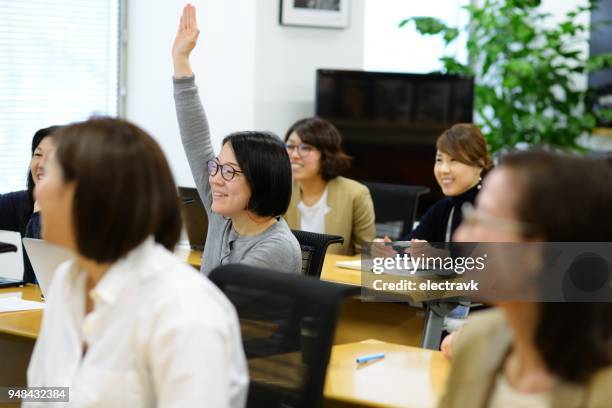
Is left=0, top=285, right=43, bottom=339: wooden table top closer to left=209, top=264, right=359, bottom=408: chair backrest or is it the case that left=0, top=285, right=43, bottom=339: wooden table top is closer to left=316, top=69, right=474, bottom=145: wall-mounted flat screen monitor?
left=209, top=264, right=359, bottom=408: chair backrest

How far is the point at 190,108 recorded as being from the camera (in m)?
2.78

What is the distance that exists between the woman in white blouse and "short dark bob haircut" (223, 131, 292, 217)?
1091mm

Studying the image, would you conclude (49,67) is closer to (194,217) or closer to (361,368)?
(194,217)

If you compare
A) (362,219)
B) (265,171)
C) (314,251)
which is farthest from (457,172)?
(265,171)

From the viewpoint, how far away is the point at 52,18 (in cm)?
492

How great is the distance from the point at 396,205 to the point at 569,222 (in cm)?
327

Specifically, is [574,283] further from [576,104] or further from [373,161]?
[576,104]

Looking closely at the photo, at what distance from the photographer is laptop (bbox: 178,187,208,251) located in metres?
3.82

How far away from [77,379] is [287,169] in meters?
1.26

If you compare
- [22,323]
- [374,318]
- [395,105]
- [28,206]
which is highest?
[395,105]

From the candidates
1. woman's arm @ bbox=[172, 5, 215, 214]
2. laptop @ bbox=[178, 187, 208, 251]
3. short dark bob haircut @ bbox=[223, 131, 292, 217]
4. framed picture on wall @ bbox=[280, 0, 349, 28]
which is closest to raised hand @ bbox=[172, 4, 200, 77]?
woman's arm @ bbox=[172, 5, 215, 214]

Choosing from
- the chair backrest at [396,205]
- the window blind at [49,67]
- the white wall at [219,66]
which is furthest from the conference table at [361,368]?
the white wall at [219,66]

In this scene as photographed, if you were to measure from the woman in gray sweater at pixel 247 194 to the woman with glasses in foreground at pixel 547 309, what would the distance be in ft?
4.13

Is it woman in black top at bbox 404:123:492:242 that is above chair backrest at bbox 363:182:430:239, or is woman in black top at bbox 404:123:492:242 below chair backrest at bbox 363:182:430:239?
above
